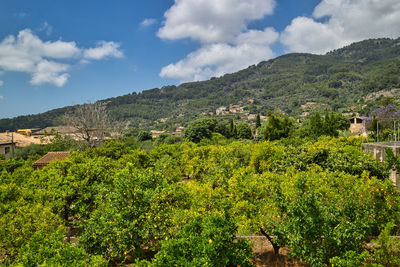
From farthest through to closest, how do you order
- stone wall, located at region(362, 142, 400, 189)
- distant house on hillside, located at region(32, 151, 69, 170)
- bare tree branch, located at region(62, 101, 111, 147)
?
bare tree branch, located at region(62, 101, 111, 147) → distant house on hillside, located at region(32, 151, 69, 170) → stone wall, located at region(362, 142, 400, 189)

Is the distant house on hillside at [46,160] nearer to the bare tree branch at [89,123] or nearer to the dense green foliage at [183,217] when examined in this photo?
the bare tree branch at [89,123]

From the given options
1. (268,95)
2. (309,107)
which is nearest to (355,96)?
(309,107)

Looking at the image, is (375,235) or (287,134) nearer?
(375,235)

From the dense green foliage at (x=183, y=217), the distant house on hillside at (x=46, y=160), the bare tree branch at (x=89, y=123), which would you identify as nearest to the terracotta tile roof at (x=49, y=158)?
the distant house on hillside at (x=46, y=160)

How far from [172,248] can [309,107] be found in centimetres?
13885

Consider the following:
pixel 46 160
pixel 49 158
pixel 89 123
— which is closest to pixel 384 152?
pixel 89 123

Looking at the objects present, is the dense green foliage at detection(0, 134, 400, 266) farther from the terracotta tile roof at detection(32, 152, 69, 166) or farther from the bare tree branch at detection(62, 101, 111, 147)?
the bare tree branch at detection(62, 101, 111, 147)

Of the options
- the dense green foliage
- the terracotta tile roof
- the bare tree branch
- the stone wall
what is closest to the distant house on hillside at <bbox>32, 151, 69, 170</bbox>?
the terracotta tile roof

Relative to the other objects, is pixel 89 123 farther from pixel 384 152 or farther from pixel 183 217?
pixel 384 152

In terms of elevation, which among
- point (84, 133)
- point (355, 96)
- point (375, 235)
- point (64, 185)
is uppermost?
point (355, 96)

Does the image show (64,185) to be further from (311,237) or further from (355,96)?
(355,96)

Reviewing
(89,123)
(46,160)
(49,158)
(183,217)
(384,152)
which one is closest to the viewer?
(183,217)

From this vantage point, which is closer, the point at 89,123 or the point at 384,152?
the point at 384,152

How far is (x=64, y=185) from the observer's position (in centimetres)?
1100
